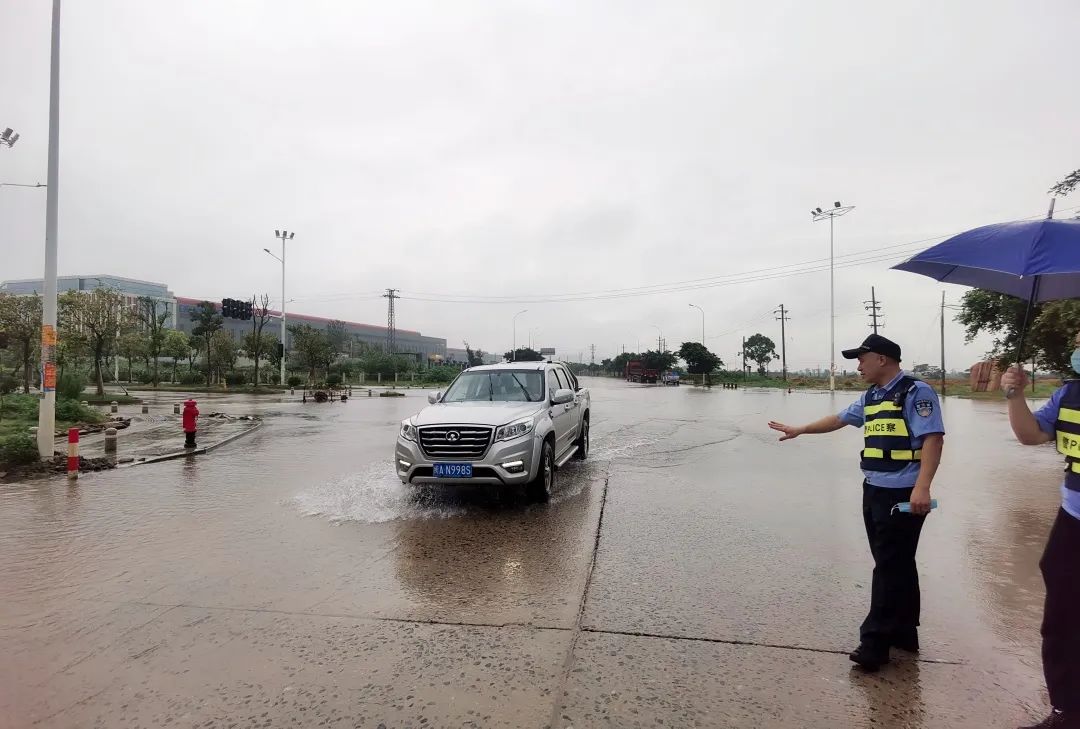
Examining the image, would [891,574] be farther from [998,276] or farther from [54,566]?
[54,566]

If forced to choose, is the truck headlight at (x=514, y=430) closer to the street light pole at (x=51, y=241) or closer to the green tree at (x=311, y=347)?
the street light pole at (x=51, y=241)

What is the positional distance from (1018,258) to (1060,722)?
84.1 inches

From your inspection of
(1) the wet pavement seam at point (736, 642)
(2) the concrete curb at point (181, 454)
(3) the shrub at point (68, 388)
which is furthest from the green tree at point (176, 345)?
(1) the wet pavement seam at point (736, 642)

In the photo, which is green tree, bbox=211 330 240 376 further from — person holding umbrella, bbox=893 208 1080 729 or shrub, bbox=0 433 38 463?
person holding umbrella, bbox=893 208 1080 729

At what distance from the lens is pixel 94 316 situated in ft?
82.8

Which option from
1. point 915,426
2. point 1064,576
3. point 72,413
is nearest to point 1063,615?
point 1064,576

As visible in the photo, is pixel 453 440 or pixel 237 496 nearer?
pixel 453 440

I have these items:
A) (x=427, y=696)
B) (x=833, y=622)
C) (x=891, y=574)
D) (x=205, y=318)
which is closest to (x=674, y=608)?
(x=833, y=622)

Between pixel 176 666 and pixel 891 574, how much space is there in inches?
160

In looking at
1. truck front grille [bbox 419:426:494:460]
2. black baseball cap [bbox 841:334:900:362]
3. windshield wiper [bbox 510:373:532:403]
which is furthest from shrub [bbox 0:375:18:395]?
black baseball cap [bbox 841:334:900:362]

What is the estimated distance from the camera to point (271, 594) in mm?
4195

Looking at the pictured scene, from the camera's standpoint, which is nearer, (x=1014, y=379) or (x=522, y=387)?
(x=1014, y=379)

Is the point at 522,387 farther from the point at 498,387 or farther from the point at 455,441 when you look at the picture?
the point at 455,441

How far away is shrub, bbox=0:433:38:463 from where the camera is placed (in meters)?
8.91
